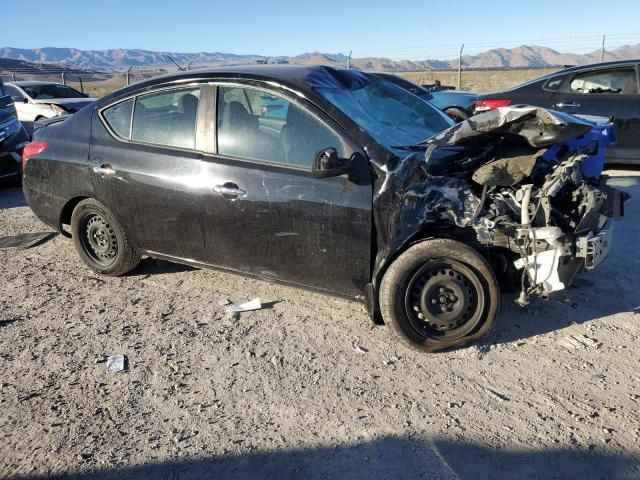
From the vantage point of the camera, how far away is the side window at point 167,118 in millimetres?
4086

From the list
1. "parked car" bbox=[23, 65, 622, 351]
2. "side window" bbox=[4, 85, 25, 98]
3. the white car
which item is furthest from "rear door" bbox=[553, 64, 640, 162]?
"side window" bbox=[4, 85, 25, 98]

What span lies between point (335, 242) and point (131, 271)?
222 centimetres

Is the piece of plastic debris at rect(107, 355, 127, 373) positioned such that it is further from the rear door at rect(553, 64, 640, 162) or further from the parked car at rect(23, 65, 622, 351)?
the rear door at rect(553, 64, 640, 162)

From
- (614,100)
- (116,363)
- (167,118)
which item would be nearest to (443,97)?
(614,100)

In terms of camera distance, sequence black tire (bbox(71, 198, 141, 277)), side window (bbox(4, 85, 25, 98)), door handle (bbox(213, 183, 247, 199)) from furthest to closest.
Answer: side window (bbox(4, 85, 25, 98)) → black tire (bbox(71, 198, 141, 277)) → door handle (bbox(213, 183, 247, 199))

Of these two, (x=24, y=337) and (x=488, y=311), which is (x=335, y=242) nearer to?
(x=488, y=311)

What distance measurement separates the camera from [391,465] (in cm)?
254

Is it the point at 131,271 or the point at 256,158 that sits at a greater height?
the point at 256,158

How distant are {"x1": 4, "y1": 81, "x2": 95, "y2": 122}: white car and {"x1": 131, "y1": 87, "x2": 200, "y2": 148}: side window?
10.2m

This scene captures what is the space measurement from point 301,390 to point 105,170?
2.49 meters

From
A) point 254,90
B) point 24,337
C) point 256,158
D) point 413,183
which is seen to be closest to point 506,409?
point 413,183

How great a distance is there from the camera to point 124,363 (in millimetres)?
3484

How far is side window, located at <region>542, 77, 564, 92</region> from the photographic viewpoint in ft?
25.6

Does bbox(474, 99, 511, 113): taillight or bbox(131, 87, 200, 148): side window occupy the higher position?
bbox(474, 99, 511, 113): taillight
